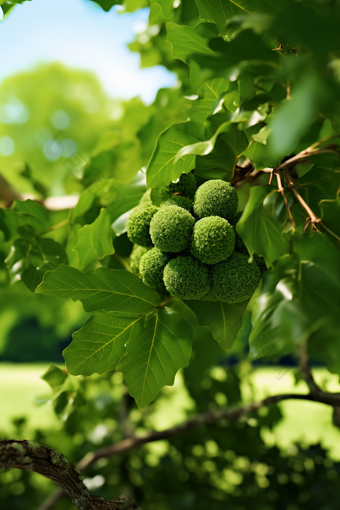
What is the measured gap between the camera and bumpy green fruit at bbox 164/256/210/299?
60 cm

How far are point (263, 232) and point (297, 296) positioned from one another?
10 centimetres

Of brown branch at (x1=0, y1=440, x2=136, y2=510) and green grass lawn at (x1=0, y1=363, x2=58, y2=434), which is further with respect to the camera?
green grass lawn at (x1=0, y1=363, x2=58, y2=434)

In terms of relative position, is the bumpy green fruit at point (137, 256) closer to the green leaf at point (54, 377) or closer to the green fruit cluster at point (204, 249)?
the green fruit cluster at point (204, 249)

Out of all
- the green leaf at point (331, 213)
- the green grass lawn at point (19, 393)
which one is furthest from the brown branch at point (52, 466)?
the green grass lawn at point (19, 393)

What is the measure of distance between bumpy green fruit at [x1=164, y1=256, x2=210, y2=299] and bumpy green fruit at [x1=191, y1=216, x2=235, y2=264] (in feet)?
0.05

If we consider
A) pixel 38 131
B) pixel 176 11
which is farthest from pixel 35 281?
pixel 38 131

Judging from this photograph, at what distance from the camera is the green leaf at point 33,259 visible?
85 centimetres

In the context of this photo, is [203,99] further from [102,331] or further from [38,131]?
[38,131]

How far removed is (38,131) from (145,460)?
321 inches

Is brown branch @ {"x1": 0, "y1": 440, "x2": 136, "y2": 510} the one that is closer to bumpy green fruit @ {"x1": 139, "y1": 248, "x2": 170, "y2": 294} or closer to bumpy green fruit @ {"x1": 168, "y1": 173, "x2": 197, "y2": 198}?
bumpy green fruit @ {"x1": 139, "y1": 248, "x2": 170, "y2": 294}

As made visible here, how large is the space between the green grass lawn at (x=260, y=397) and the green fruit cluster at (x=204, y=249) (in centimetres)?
148

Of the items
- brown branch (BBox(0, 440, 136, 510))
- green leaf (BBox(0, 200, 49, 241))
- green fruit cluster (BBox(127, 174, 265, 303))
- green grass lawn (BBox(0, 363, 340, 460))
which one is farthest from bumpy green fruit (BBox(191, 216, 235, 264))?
green grass lawn (BBox(0, 363, 340, 460))

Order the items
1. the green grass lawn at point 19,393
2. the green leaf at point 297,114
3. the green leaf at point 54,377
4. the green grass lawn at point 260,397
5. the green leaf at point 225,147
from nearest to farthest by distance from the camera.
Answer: the green leaf at point 297,114 < the green leaf at point 225,147 < the green leaf at point 54,377 < the green grass lawn at point 260,397 < the green grass lawn at point 19,393

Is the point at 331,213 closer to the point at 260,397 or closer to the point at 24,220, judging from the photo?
the point at 24,220
